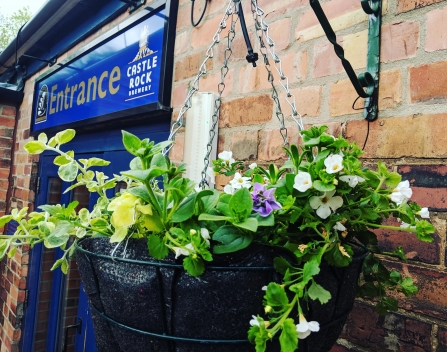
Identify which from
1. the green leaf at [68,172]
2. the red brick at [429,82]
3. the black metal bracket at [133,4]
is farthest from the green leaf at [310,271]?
the black metal bracket at [133,4]

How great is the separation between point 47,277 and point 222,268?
2.35m

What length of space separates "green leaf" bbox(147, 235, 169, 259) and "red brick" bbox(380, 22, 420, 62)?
1.99 ft

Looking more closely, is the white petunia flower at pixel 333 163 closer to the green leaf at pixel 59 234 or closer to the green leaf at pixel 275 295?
the green leaf at pixel 275 295

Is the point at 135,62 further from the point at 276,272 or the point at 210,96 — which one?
the point at 276,272

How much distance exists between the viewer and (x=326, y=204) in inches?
17.8

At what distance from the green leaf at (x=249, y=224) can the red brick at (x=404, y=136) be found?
453mm

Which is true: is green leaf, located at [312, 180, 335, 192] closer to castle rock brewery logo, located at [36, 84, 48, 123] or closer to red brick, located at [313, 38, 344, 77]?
red brick, located at [313, 38, 344, 77]

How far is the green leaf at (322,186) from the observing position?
0.42 metres

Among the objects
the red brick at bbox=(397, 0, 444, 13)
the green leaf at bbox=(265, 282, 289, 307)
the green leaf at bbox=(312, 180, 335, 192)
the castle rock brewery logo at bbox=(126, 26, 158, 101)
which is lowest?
the green leaf at bbox=(265, 282, 289, 307)

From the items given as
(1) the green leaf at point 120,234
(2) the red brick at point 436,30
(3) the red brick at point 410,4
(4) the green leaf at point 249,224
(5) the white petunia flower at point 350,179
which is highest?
(3) the red brick at point 410,4

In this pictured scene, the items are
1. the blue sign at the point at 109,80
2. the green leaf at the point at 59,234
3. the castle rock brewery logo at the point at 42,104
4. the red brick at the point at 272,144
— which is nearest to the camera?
the green leaf at the point at 59,234

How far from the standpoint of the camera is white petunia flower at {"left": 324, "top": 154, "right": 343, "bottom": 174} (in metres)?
0.42

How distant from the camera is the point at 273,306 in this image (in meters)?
0.41

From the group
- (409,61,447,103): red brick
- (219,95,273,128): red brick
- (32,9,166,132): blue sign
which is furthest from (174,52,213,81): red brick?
(409,61,447,103): red brick
